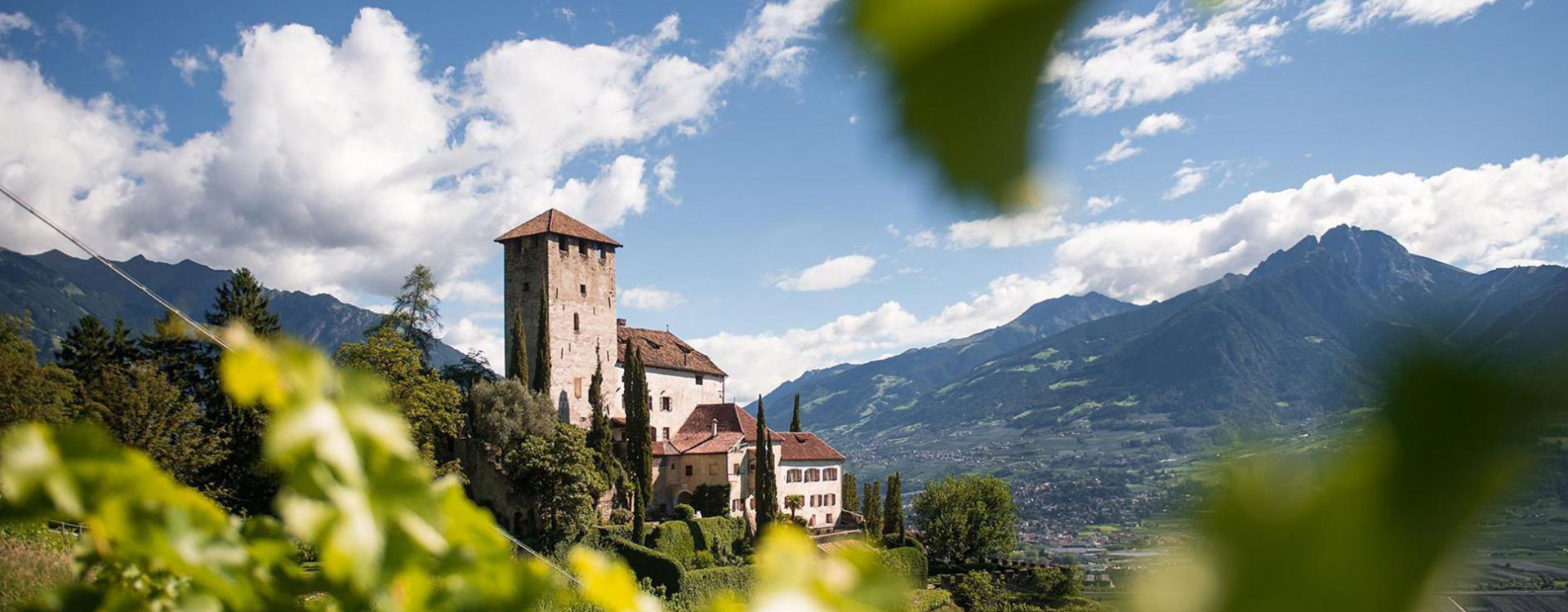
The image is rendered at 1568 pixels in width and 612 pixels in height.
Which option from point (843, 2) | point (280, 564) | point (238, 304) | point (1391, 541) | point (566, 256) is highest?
point (566, 256)

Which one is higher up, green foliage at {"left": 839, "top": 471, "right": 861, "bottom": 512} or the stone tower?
the stone tower

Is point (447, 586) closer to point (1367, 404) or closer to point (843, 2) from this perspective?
point (843, 2)

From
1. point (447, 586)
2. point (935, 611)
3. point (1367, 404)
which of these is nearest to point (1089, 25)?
point (1367, 404)

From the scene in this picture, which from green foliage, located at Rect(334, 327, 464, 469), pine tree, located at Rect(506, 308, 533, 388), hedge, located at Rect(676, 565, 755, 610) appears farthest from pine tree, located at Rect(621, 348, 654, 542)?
green foliage, located at Rect(334, 327, 464, 469)

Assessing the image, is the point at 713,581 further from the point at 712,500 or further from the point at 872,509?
the point at 872,509

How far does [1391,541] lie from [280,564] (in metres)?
0.97

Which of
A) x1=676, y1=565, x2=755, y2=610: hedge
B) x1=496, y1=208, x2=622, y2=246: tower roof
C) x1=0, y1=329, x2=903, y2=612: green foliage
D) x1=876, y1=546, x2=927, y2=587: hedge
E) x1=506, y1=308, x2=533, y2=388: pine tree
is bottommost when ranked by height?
x1=876, y1=546, x2=927, y2=587: hedge

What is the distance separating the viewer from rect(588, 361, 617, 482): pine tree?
43.3 metres

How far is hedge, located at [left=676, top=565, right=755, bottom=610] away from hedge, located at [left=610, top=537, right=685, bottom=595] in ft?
1.38

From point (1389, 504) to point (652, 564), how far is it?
3991 centimetres

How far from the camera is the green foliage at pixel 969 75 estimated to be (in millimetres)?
→ 599

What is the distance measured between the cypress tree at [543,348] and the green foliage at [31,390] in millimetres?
18314

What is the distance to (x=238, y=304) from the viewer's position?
39031mm

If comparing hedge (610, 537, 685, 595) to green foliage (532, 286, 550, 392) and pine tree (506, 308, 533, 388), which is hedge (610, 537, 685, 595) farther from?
green foliage (532, 286, 550, 392)
